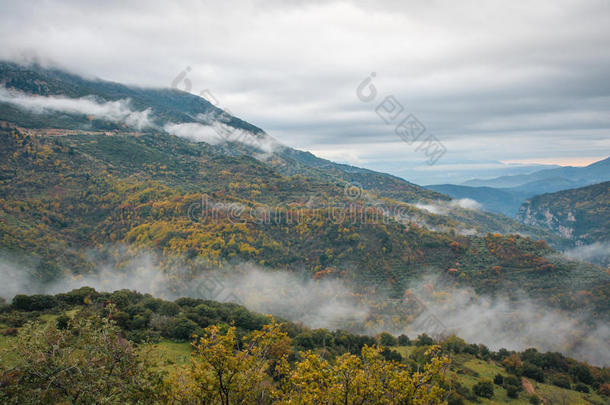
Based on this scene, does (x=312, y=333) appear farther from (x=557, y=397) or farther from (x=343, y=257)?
(x=343, y=257)

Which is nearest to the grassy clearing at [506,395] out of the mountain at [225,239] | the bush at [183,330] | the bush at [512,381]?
the bush at [512,381]

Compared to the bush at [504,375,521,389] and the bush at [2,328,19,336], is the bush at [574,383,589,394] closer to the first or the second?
the bush at [504,375,521,389]

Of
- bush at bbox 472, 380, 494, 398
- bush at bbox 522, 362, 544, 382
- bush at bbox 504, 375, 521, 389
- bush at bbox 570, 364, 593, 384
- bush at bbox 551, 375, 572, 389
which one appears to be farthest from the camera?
bush at bbox 522, 362, 544, 382

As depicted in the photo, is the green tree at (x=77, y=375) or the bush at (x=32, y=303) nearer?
the green tree at (x=77, y=375)

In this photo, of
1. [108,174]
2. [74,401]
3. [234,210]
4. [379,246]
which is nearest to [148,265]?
[234,210]

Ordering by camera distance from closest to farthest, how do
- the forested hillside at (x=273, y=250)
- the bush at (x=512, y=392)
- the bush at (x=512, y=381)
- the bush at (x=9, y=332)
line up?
the bush at (x=9, y=332), the bush at (x=512, y=392), the bush at (x=512, y=381), the forested hillside at (x=273, y=250)

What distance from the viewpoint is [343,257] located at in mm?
129750

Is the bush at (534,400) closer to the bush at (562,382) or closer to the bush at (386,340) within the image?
the bush at (562,382)

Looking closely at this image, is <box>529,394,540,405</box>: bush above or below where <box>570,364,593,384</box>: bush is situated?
above

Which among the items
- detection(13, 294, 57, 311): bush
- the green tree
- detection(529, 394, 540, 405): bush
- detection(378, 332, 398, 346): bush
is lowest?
detection(378, 332, 398, 346): bush

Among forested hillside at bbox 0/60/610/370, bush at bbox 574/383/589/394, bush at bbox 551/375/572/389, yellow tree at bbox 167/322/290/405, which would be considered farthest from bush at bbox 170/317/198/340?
forested hillside at bbox 0/60/610/370

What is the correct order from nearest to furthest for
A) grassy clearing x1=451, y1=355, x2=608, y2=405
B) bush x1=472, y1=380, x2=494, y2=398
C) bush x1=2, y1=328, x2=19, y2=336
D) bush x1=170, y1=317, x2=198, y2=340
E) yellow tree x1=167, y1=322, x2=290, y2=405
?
yellow tree x1=167, y1=322, x2=290, y2=405 < bush x1=2, y1=328, x2=19, y2=336 < grassy clearing x1=451, y1=355, x2=608, y2=405 < bush x1=472, y1=380, x2=494, y2=398 < bush x1=170, y1=317, x2=198, y2=340

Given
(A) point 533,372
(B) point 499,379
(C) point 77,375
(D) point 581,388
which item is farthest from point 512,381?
(C) point 77,375

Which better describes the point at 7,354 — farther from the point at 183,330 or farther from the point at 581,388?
the point at 581,388
